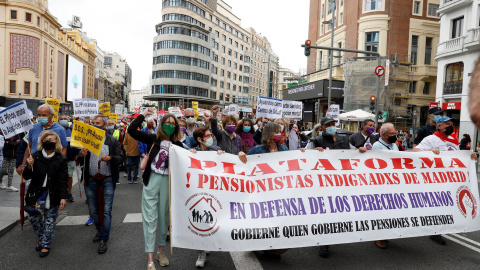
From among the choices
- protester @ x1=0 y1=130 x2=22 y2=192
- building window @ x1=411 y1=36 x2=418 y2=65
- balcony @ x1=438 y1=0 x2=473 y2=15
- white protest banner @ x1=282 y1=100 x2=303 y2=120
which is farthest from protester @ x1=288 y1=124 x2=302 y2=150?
building window @ x1=411 y1=36 x2=418 y2=65

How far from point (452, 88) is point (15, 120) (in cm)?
2502

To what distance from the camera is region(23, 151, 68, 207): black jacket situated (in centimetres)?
470

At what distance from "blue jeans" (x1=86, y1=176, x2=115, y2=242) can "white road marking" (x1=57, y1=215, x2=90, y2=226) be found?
1308 millimetres

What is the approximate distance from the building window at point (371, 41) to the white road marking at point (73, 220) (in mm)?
28498

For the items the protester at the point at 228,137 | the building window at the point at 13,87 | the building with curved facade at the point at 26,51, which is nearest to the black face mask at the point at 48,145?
the protester at the point at 228,137

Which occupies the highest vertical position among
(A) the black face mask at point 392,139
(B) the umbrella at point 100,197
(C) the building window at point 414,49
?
(C) the building window at point 414,49

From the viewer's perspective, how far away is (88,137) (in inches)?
198

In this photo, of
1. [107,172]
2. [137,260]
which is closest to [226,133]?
[107,172]

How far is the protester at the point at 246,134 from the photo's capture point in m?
7.26

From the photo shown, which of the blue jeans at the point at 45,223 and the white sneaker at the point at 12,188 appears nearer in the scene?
the blue jeans at the point at 45,223

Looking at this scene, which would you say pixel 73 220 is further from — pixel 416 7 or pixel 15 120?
pixel 416 7

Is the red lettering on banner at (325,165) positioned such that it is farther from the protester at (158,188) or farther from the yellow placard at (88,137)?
the yellow placard at (88,137)

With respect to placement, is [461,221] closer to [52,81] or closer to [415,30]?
[415,30]

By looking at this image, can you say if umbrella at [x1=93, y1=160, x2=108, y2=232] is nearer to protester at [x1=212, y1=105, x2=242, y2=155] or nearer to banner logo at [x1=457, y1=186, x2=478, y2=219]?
protester at [x1=212, y1=105, x2=242, y2=155]
